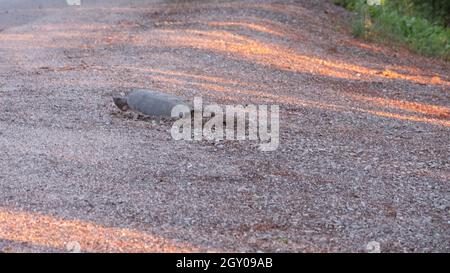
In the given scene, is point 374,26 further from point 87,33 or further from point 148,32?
point 87,33

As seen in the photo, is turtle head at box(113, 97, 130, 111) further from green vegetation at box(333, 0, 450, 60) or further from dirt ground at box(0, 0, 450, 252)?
green vegetation at box(333, 0, 450, 60)

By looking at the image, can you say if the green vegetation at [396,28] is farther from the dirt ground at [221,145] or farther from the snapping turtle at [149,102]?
the snapping turtle at [149,102]

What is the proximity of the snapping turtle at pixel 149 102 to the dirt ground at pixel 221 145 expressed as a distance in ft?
0.68

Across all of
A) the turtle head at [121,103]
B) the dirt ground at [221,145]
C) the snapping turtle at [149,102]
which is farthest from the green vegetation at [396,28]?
the turtle head at [121,103]

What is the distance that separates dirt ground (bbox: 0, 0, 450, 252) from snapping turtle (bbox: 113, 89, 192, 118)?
0.21 m

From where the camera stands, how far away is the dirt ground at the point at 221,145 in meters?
4.99

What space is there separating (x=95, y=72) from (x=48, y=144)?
2600mm

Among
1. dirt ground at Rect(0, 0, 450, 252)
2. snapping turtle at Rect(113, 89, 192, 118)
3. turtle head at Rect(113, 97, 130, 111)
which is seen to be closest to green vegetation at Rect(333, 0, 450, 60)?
dirt ground at Rect(0, 0, 450, 252)

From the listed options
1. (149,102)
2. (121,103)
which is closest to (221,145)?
(149,102)

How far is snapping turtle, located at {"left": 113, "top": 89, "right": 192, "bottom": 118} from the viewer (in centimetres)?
744

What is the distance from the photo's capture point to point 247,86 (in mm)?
8805

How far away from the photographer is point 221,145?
22.2 feet
